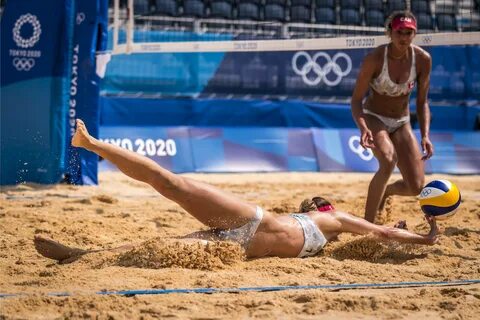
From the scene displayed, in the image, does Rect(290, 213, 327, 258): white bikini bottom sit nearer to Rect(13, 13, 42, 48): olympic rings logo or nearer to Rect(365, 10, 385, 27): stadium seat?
Rect(13, 13, 42, 48): olympic rings logo

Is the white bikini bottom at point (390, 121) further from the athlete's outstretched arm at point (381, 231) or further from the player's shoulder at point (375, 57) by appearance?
the athlete's outstretched arm at point (381, 231)

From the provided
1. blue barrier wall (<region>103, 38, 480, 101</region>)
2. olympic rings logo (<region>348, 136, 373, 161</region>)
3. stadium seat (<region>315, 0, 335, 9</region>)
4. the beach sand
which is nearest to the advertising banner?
the beach sand

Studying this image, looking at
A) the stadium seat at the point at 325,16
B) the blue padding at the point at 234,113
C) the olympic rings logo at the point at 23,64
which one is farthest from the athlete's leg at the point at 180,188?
the stadium seat at the point at 325,16

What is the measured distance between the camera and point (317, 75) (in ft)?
42.0

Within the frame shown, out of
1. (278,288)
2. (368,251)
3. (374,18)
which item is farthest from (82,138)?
(374,18)

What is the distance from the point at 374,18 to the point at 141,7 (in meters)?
3.90

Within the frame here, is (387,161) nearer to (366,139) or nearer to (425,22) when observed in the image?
(366,139)

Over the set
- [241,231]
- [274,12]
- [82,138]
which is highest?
[274,12]

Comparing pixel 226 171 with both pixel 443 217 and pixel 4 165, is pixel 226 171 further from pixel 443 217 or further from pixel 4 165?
pixel 443 217

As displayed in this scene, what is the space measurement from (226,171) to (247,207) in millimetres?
6509

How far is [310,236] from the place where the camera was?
5.29 m

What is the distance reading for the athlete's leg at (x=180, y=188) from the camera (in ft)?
15.3

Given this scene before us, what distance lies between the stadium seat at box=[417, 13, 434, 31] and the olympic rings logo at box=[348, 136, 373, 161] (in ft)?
9.08

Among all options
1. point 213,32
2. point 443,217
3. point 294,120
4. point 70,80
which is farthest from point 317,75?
point 443,217
